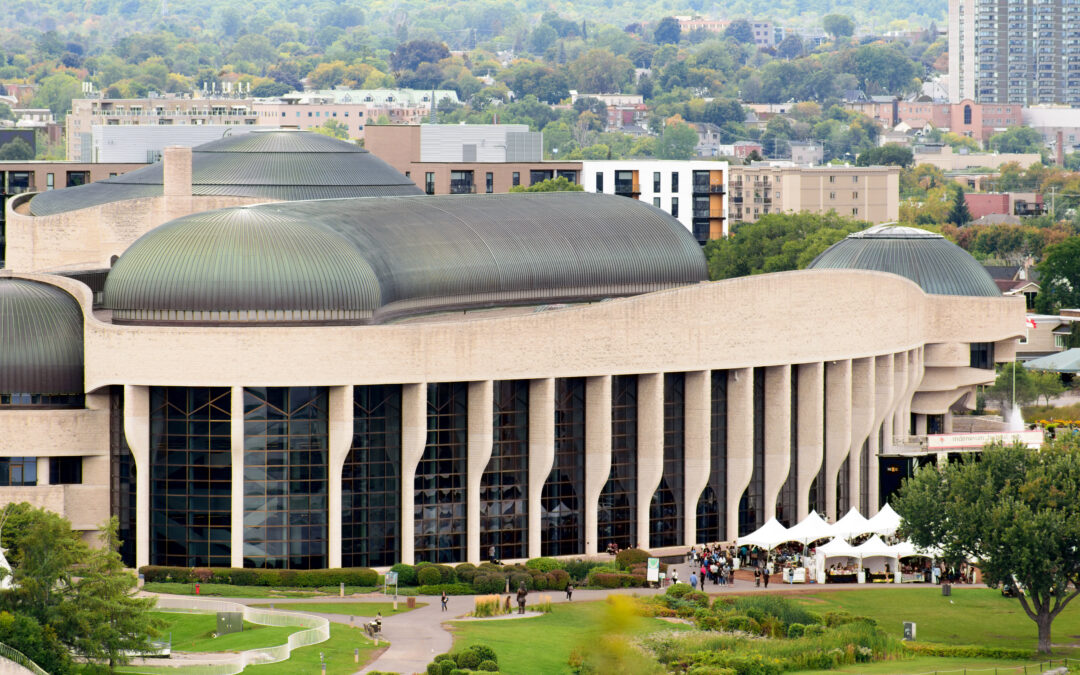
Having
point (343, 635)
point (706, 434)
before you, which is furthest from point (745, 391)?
point (343, 635)

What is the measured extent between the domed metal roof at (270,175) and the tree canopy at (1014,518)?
177 ft

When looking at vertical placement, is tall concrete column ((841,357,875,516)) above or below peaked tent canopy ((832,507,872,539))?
above

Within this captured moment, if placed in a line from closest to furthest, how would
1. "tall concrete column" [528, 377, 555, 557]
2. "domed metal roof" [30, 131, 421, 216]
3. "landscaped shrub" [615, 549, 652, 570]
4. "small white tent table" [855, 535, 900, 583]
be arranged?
"landscaped shrub" [615, 549, 652, 570]
"tall concrete column" [528, 377, 555, 557]
"small white tent table" [855, 535, 900, 583]
"domed metal roof" [30, 131, 421, 216]

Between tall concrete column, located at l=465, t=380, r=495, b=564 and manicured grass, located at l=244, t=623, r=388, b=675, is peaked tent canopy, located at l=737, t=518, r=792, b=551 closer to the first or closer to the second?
tall concrete column, located at l=465, t=380, r=495, b=564

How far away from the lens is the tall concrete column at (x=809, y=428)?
112 meters

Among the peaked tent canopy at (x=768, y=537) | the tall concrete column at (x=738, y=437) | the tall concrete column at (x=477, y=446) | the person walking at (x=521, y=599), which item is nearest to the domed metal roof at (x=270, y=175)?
the tall concrete column at (x=738, y=437)

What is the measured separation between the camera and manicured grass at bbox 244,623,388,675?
7862cm

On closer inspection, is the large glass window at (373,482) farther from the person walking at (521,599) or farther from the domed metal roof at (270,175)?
the domed metal roof at (270,175)

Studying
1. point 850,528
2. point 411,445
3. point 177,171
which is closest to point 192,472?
point 411,445

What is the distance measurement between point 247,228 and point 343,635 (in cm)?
2223

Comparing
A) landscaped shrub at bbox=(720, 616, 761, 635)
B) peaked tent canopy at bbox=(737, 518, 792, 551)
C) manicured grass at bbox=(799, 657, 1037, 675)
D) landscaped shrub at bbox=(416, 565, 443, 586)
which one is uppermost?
peaked tent canopy at bbox=(737, 518, 792, 551)

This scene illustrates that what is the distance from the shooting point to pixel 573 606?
298 feet

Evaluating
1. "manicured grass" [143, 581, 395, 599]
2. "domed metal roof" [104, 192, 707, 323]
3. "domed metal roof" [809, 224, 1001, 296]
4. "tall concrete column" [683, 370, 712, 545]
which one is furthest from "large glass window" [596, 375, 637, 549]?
"domed metal roof" [809, 224, 1001, 296]

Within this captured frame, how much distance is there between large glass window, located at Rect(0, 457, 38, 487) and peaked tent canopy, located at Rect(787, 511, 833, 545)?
108 ft
